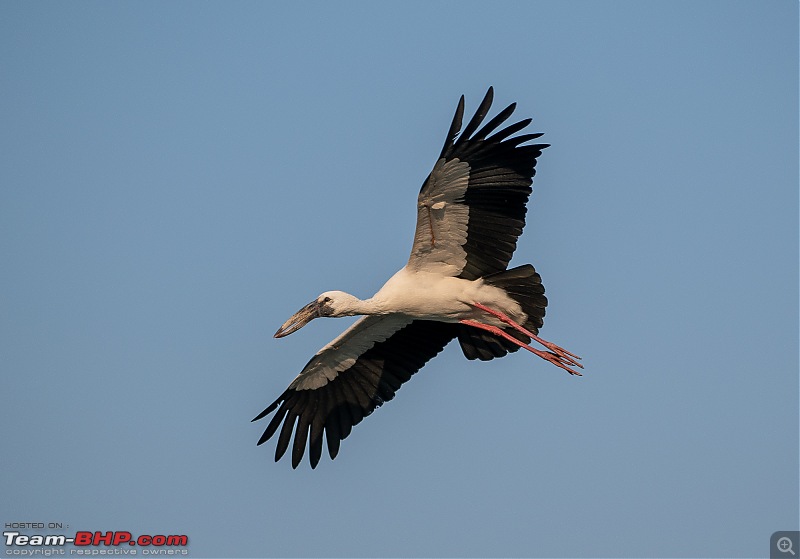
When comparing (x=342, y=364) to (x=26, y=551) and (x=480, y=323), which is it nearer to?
(x=480, y=323)

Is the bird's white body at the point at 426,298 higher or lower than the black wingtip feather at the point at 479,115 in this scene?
lower

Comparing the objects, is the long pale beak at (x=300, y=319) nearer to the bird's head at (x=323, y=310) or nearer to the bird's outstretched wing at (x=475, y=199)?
the bird's head at (x=323, y=310)

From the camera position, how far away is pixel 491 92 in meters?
15.1

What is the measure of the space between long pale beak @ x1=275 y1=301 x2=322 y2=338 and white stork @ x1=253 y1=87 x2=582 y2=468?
1 centimetres

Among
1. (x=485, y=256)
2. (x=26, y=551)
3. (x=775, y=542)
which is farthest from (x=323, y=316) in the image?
(x=775, y=542)

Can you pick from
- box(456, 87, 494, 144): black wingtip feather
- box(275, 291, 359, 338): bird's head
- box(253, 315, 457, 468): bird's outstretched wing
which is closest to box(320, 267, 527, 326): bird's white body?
box(275, 291, 359, 338): bird's head

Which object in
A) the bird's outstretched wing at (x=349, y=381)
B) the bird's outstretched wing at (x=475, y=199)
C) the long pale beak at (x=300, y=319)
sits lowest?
the bird's outstretched wing at (x=349, y=381)

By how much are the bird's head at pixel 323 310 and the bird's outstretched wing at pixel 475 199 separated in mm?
926

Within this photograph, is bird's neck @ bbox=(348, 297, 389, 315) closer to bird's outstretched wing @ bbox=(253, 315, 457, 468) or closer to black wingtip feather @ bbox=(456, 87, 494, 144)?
bird's outstretched wing @ bbox=(253, 315, 457, 468)

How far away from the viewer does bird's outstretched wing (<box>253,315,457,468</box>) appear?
1738cm

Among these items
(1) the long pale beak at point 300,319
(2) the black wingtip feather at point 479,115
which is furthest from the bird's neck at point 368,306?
(2) the black wingtip feather at point 479,115

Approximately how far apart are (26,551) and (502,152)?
26.9 feet

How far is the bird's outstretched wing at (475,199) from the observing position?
50.2 feet

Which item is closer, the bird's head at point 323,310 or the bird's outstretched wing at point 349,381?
the bird's head at point 323,310
